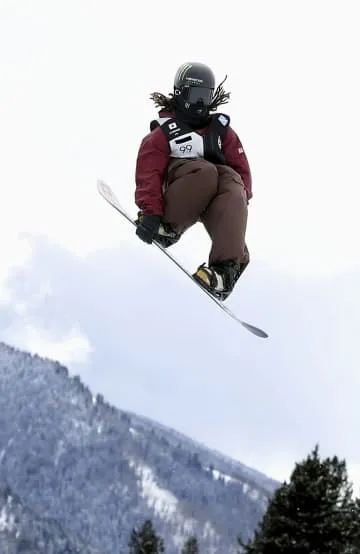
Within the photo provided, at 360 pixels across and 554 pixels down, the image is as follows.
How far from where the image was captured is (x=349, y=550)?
86.7ft

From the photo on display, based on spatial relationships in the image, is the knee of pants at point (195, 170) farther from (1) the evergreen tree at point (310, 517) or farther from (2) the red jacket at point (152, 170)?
(1) the evergreen tree at point (310, 517)

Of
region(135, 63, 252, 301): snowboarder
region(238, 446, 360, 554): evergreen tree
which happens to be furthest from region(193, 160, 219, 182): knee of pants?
region(238, 446, 360, 554): evergreen tree

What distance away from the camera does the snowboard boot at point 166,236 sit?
1041 centimetres

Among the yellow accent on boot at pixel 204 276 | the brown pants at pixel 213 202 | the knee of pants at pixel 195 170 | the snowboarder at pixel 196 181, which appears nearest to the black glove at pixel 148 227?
the snowboarder at pixel 196 181

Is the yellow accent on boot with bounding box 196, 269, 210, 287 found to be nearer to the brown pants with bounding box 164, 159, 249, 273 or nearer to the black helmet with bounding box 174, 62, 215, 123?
the brown pants with bounding box 164, 159, 249, 273

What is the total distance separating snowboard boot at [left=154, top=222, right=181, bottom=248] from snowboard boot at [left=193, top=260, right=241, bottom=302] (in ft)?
1.40

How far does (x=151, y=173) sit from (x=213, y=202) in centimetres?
80

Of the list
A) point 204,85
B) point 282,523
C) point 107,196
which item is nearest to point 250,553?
point 282,523

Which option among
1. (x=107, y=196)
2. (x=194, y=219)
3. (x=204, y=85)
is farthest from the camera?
(x=107, y=196)

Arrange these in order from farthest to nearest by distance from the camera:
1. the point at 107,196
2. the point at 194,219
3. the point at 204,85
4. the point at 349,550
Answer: the point at 349,550
the point at 107,196
the point at 194,219
the point at 204,85

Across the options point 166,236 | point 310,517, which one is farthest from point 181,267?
point 310,517

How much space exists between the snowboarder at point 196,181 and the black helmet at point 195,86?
12mm

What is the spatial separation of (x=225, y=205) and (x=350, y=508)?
19.0m

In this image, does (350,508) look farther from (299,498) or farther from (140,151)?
(140,151)
